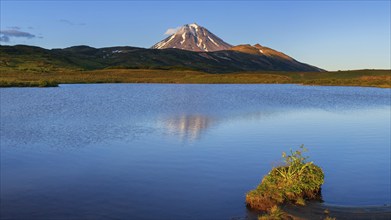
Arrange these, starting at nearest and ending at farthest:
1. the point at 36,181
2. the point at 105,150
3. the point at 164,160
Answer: the point at 36,181
the point at 164,160
the point at 105,150

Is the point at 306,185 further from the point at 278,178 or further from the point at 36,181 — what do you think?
the point at 36,181

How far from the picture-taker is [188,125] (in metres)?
38.9

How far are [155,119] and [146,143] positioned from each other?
1389 centimetres

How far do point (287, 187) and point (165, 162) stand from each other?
8.59 metres

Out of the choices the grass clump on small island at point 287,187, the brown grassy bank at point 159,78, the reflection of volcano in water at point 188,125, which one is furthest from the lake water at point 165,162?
the brown grassy bank at point 159,78

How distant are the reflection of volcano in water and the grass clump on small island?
14.5 m

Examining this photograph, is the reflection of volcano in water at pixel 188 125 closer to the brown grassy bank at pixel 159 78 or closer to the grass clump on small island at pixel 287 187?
the grass clump on small island at pixel 287 187

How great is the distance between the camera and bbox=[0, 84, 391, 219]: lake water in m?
15.9

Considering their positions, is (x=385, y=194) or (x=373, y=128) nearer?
(x=385, y=194)

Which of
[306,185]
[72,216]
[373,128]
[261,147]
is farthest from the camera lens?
[373,128]

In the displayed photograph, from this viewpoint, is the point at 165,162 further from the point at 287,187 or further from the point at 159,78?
the point at 159,78

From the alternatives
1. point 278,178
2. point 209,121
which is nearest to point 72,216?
point 278,178

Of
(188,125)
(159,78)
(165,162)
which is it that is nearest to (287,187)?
(165,162)

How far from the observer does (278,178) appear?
17.2 meters
